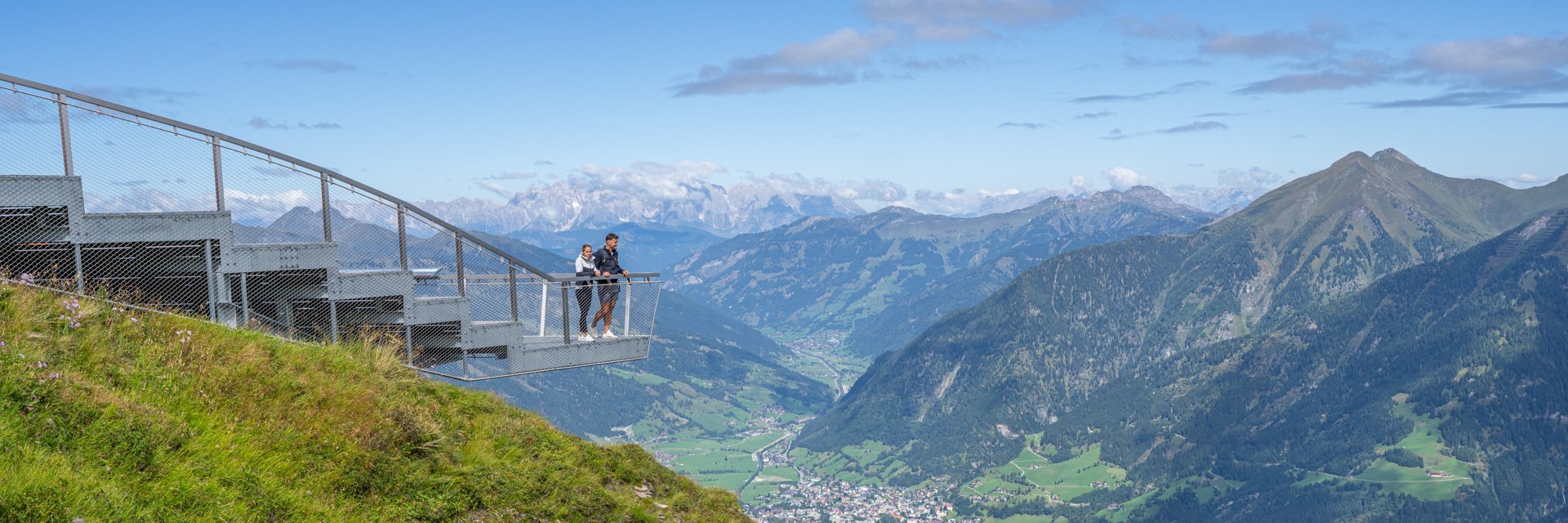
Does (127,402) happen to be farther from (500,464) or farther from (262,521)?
(500,464)

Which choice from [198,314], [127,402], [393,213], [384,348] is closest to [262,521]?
[127,402]

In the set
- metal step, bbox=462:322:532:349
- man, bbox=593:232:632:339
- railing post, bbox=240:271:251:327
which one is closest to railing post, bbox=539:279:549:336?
metal step, bbox=462:322:532:349

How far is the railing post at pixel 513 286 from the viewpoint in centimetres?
2056

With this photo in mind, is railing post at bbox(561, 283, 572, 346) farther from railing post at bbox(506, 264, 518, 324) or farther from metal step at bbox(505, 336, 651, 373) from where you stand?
railing post at bbox(506, 264, 518, 324)

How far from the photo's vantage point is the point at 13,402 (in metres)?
9.99

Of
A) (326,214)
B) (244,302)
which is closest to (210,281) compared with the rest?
(244,302)

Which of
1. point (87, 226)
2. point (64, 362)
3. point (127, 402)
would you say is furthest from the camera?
point (87, 226)

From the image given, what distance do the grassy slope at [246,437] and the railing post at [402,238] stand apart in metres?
2.86

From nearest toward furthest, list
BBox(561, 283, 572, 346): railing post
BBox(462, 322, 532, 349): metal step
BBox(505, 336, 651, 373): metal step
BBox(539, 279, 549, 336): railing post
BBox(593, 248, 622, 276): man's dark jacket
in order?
BBox(462, 322, 532, 349): metal step
BBox(505, 336, 651, 373): metal step
BBox(539, 279, 549, 336): railing post
BBox(561, 283, 572, 346): railing post
BBox(593, 248, 622, 276): man's dark jacket

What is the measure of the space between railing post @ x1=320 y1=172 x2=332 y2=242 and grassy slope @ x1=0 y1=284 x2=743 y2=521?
8.82ft

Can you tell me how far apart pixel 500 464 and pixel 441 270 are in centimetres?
720

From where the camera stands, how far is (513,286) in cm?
2086

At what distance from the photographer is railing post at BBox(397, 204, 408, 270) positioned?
63.1 feet

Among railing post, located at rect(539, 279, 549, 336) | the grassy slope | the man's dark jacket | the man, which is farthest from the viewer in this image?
the man's dark jacket
